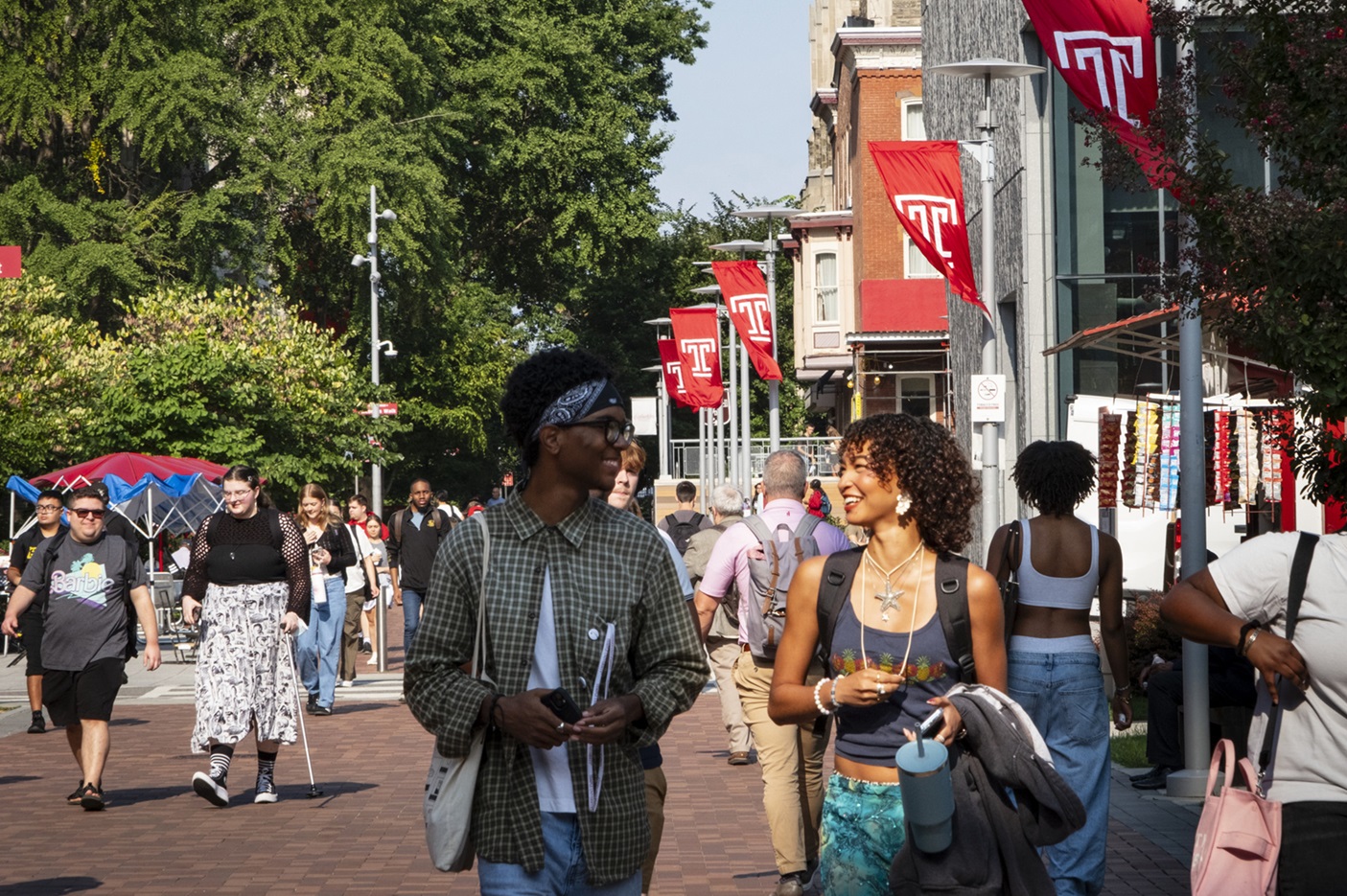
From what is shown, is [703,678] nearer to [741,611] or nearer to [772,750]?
[772,750]

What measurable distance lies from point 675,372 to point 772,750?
3423 centimetres

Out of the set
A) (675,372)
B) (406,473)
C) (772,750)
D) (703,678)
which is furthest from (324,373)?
(703,678)

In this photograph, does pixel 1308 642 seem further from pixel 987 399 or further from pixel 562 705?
pixel 987 399

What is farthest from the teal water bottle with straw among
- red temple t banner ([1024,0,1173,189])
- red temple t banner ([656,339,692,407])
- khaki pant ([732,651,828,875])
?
red temple t banner ([656,339,692,407])

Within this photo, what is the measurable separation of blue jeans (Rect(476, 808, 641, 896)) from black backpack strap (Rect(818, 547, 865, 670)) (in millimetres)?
972

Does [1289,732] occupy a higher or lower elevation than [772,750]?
higher

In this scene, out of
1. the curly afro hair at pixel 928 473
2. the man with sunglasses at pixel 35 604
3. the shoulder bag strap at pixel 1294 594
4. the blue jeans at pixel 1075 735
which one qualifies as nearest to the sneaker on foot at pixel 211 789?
the man with sunglasses at pixel 35 604

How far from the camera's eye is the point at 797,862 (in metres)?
8.10

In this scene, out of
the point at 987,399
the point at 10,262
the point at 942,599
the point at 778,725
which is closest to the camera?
the point at 942,599

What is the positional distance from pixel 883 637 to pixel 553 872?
42.5 inches

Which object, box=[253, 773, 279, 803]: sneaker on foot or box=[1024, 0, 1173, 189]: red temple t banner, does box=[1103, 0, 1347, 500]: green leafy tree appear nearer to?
box=[1024, 0, 1173, 189]: red temple t banner

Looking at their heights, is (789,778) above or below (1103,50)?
below

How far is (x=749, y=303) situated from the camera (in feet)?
104

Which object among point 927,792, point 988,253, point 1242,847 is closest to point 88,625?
point 927,792
